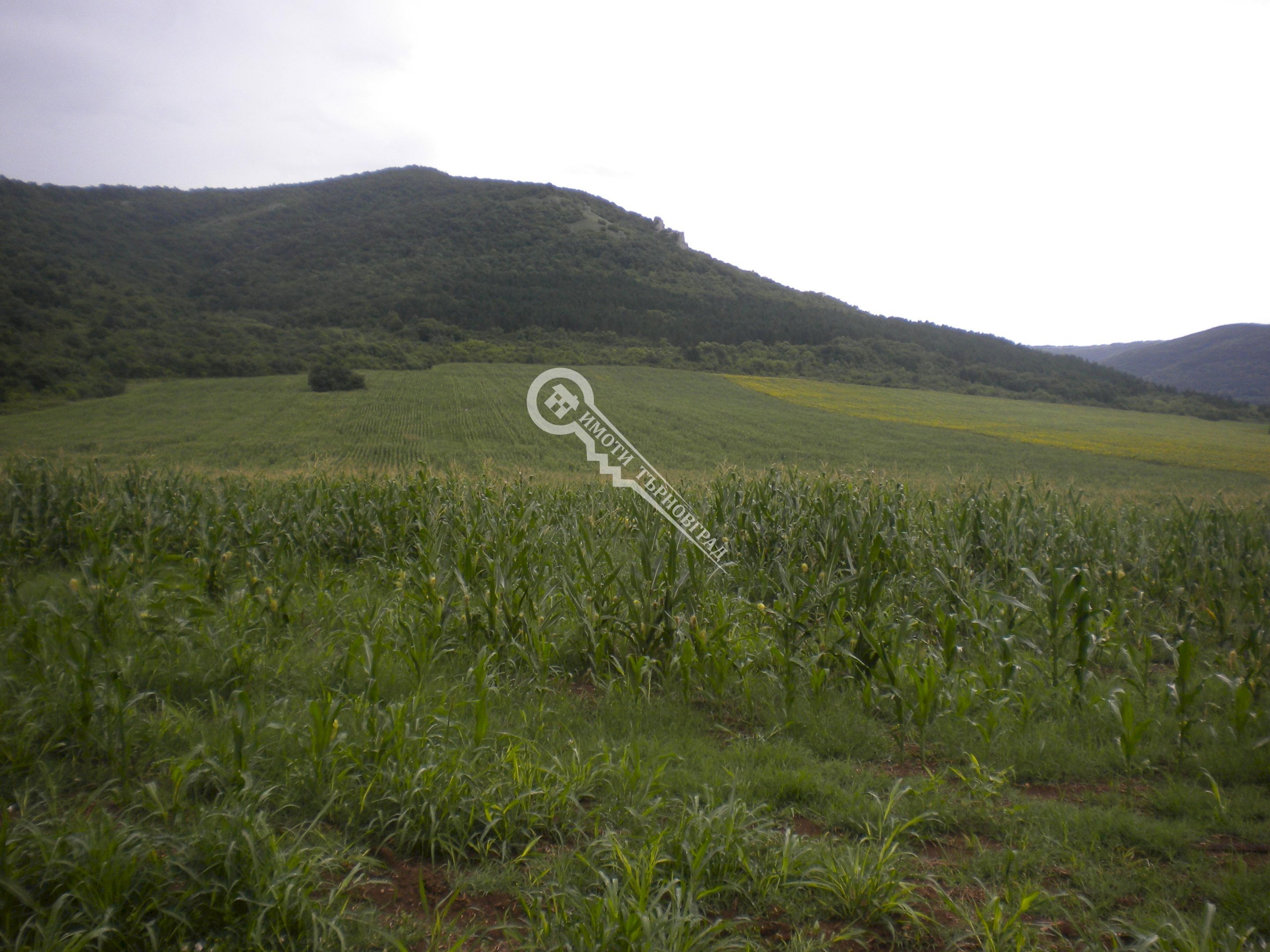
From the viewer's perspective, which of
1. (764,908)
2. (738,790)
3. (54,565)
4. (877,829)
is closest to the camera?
(764,908)

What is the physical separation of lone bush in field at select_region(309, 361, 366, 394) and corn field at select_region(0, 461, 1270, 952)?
105 ft

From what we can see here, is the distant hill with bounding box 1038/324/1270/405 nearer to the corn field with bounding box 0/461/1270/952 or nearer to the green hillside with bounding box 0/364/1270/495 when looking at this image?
the green hillside with bounding box 0/364/1270/495

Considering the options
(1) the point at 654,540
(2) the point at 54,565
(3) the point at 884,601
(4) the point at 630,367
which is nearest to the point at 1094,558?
(3) the point at 884,601

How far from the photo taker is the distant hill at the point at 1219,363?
64.7ft

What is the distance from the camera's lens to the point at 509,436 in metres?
26.6

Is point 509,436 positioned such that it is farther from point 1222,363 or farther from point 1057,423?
point 1057,423

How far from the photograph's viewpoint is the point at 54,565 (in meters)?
5.57

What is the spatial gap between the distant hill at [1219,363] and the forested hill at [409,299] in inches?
65.2

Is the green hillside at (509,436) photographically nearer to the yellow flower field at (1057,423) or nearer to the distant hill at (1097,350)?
the yellow flower field at (1057,423)

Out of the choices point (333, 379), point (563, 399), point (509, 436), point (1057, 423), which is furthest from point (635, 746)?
point (1057, 423)

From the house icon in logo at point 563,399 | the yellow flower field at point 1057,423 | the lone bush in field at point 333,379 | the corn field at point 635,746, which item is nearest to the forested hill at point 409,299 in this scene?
the yellow flower field at point 1057,423

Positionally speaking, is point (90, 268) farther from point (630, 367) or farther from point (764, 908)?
point (764, 908)

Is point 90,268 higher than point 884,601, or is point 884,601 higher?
point 90,268

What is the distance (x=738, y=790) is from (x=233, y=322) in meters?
51.4
